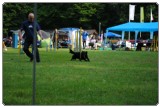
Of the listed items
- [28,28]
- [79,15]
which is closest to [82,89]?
[28,28]

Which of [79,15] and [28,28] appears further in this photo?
[79,15]

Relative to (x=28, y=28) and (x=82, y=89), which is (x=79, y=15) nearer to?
(x=28, y=28)

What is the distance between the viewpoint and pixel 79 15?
65.4 meters

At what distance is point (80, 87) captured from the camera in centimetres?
848

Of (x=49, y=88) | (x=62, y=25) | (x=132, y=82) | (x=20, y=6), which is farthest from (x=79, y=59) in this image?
(x=62, y=25)

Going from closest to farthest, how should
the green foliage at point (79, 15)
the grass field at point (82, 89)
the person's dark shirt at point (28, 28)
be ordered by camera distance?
the grass field at point (82, 89) → the person's dark shirt at point (28, 28) → the green foliage at point (79, 15)

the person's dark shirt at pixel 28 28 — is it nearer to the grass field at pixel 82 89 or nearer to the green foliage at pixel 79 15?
the grass field at pixel 82 89

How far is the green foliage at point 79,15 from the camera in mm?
61875

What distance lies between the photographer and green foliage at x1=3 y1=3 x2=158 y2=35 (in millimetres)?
61875

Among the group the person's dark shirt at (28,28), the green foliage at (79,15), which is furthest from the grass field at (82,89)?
the green foliage at (79,15)

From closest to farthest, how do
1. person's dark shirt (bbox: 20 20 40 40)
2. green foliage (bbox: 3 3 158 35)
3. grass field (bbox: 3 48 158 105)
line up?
grass field (bbox: 3 48 158 105), person's dark shirt (bbox: 20 20 40 40), green foliage (bbox: 3 3 158 35)

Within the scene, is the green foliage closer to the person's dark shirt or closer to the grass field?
the person's dark shirt

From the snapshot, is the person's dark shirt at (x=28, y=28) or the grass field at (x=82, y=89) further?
the person's dark shirt at (x=28, y=28)

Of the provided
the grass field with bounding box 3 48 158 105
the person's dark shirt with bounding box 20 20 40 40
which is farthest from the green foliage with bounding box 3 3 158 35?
the grass field with bounding box 3 48 158 105
